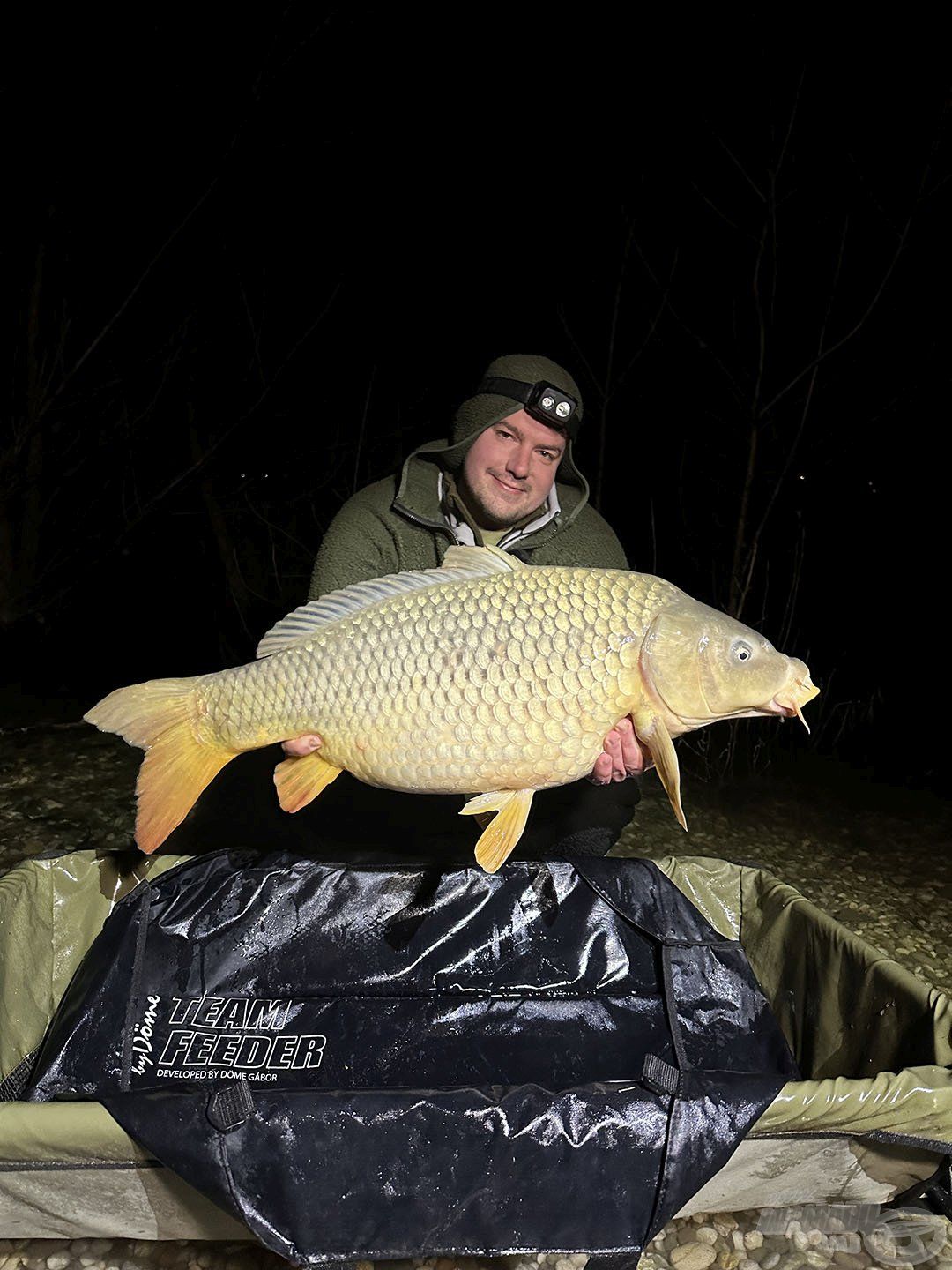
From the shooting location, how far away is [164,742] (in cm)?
130

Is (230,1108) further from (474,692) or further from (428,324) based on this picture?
(428,324)

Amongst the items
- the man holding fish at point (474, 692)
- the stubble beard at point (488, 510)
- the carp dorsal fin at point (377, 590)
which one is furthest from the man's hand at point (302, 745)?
the stubble beard at point (488, 510)

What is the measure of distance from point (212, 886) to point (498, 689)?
2.49 ft

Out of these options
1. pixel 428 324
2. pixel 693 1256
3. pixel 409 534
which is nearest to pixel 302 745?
pixel 409 534

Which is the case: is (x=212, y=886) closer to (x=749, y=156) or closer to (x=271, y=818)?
(x=271, y=818)

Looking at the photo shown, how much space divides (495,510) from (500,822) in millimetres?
837

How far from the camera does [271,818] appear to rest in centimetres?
192

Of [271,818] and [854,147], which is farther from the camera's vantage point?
[854,147]

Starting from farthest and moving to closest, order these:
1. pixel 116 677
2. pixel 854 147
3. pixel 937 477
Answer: pixel 937 477
pixel 116 677
pixel 854 147

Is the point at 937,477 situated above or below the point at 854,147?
below

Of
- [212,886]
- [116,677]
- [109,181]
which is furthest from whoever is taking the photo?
[116,677]

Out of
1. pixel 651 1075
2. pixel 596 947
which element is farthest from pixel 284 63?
pixel 651 1075

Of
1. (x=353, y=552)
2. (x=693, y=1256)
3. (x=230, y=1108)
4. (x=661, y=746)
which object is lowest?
(x=693, y=1256)
